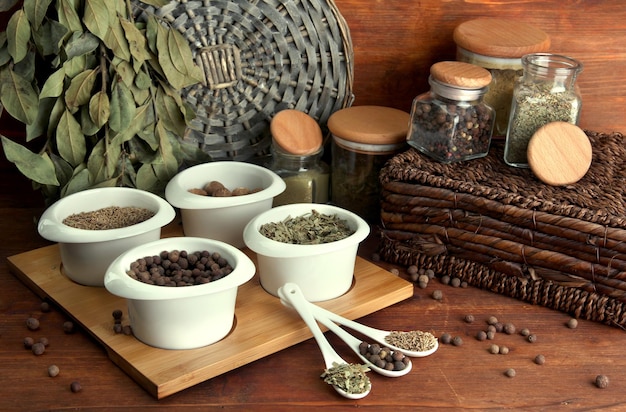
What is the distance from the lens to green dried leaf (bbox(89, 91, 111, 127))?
3.56 feet

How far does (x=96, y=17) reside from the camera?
1.04 metres

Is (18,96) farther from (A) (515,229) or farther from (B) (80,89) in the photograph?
(A) (515,229)

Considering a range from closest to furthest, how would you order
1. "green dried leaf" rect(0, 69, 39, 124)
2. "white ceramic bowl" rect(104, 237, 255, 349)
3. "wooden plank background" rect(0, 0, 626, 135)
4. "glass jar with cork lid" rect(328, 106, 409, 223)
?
1. "white ceramic bowl" rect(104, 237, 255, 349)
2. "green dried leaf" rect(0, 69, 39, 124)
3. "glass jar with cork lid" rect(328, 106, 409, 223)
4. "wooden plank background" rect(0, 0, 626, 135)

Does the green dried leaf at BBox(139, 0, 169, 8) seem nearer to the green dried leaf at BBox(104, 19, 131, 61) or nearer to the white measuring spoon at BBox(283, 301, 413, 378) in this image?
the green dried leaf at BBox(104, 19, 131, 61)

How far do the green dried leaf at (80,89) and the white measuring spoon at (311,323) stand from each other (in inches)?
14.8

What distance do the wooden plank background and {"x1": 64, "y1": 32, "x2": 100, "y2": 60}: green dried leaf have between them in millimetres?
286

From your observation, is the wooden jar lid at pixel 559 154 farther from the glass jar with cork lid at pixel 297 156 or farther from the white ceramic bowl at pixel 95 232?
the white ceramic bowl at pixel 95 232

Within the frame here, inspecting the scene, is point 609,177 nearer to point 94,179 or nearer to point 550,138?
point 550,138

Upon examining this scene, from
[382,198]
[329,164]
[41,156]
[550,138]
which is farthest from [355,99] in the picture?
[41,156]

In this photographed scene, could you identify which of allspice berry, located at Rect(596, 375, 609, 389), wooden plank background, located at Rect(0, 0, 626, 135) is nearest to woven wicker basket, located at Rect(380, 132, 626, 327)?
allspice berry, located at Rect(596, 375, 609, 389)

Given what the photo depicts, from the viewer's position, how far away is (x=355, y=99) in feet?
4.47

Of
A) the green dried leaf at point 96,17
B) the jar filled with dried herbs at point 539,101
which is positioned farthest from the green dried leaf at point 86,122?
the jar filled with dried herbs at point 539,101

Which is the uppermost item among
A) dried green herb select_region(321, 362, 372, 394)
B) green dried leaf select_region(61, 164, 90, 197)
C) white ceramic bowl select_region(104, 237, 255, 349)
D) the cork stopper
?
the cork stopper

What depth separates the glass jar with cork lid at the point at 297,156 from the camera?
3.92 feet
